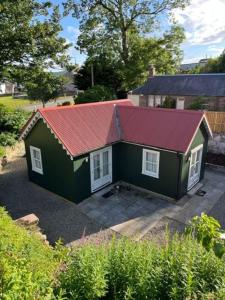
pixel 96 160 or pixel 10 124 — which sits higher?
pixel 10 124

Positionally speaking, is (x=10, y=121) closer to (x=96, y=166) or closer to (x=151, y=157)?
(x=96, y=166)

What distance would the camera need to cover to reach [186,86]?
28.5 m

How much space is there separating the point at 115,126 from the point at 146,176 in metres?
3.36

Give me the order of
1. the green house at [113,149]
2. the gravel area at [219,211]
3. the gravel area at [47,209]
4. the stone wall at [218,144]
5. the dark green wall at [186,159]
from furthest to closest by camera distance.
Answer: the stone wall at [218,144], the dark green wall at [186,159], the green house at [113,149], the gravel area at [219,211], the gravel area at [47,209]

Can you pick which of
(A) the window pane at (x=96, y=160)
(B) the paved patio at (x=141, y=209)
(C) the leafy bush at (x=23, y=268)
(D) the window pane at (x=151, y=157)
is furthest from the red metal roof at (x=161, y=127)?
(C) the leafy bush at (x=23, y=268)

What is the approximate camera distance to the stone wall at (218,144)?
16.5 m

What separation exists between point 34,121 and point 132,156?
5.48 m

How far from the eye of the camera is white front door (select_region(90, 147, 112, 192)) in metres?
11.9

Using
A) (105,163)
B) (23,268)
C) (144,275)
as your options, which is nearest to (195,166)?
(105,163)

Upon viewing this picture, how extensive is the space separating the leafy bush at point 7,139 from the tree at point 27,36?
4.57m

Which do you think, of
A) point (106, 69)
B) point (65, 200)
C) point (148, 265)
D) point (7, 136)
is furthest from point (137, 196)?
point (106, 69)

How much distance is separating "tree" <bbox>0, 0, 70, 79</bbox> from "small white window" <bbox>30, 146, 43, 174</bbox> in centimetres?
814

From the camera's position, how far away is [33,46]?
1745 centimetres

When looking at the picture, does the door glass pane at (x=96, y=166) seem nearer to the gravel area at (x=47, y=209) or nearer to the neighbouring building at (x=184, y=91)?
the gravel area at (x=47, y=209)
